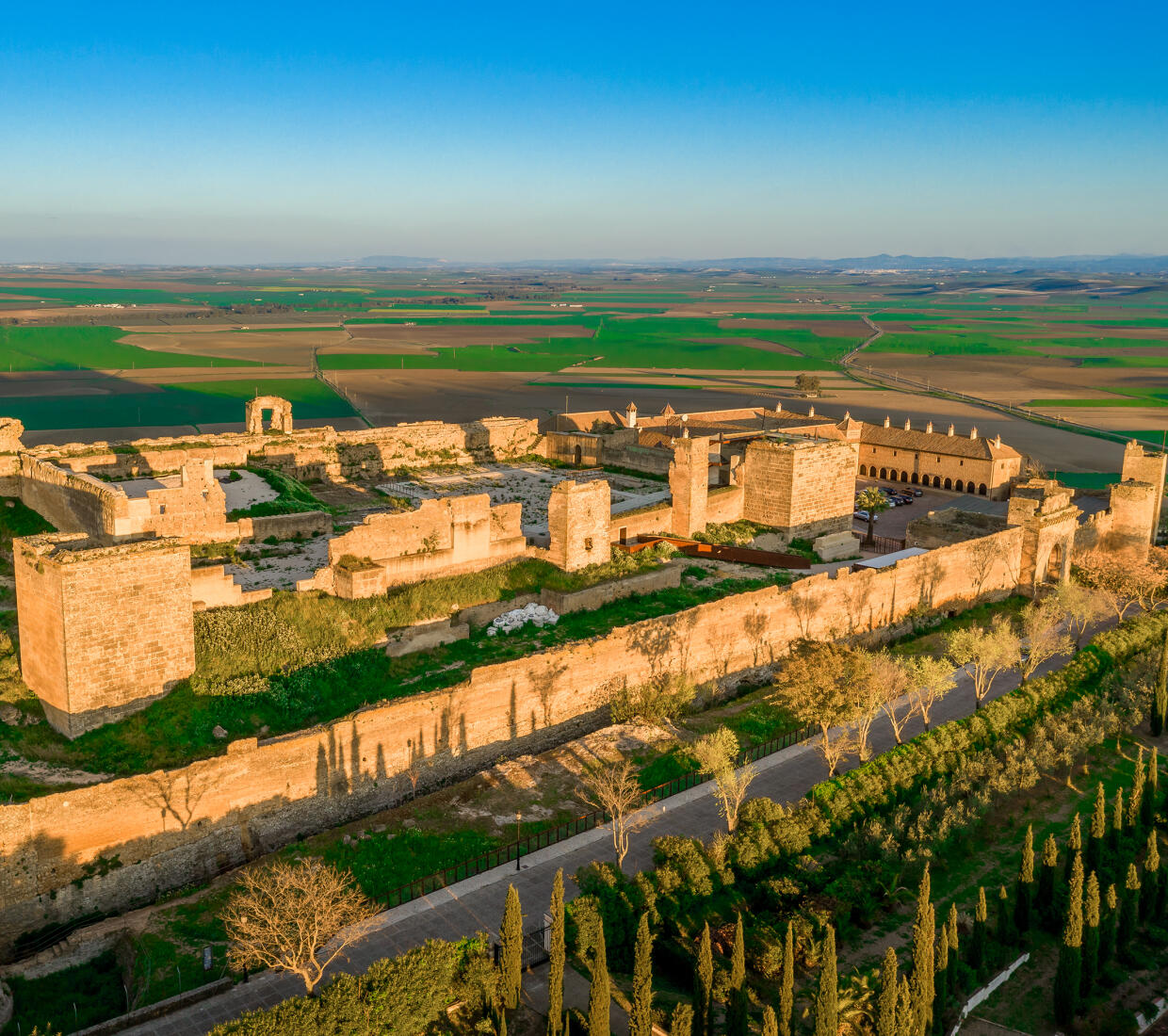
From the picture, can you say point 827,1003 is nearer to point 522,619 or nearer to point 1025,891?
point 1025,891

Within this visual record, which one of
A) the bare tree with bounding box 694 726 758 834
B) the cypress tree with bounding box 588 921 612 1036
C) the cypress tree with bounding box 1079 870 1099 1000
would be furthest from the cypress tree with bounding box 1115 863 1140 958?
the cypress tree with bounding box 588 921 612 1036

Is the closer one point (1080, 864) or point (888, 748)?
point (1080, 864)

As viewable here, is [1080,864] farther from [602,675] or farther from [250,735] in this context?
[250,735]

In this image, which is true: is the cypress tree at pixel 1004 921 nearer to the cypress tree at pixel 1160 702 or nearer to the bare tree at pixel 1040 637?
the bare tree at pixel 1040 637

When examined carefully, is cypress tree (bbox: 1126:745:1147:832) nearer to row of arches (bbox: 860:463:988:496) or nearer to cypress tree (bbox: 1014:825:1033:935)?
cypress tree (bbox: 1014:825:1033:935)

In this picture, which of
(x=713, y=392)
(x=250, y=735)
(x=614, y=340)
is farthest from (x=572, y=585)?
(x=614, y=340)

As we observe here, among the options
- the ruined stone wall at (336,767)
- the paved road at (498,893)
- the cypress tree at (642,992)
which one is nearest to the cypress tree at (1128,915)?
the paved road at (498,893)

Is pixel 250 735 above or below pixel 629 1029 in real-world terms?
above
